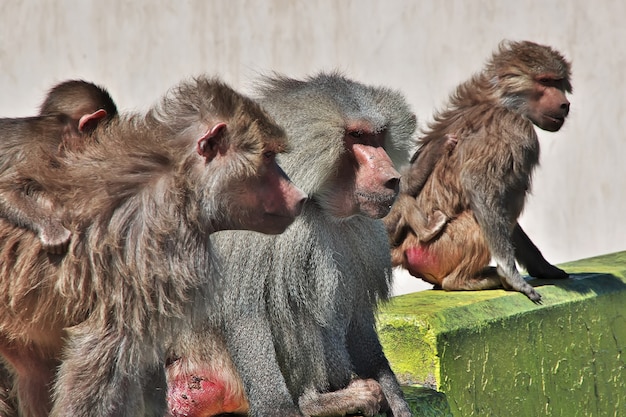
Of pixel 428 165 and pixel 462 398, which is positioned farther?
pixel 428 165

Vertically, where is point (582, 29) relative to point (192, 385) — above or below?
above

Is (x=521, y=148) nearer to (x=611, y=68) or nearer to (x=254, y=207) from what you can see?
(x=611, y=68)

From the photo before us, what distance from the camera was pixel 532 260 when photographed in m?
5.41

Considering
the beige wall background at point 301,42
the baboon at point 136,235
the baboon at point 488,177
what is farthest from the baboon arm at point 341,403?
the beige wall background at point 301,42

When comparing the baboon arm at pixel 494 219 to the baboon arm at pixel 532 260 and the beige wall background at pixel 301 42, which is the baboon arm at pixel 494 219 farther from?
the beige wall background at pixel 301 42

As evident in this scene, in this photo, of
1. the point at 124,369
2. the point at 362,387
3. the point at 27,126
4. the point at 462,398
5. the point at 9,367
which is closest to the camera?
the point at 124,369

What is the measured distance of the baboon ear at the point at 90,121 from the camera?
3.26 metres

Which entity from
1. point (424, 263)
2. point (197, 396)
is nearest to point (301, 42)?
point (424, 263)

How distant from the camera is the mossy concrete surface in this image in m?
3.95

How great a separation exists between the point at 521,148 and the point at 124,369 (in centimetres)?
298

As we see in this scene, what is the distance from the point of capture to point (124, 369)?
268 centimetres

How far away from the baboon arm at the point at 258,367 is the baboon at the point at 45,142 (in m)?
0.72

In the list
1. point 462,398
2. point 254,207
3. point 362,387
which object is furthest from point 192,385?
point 462,398

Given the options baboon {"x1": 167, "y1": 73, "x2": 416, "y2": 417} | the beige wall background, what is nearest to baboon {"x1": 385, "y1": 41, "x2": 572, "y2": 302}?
the beige wall background
